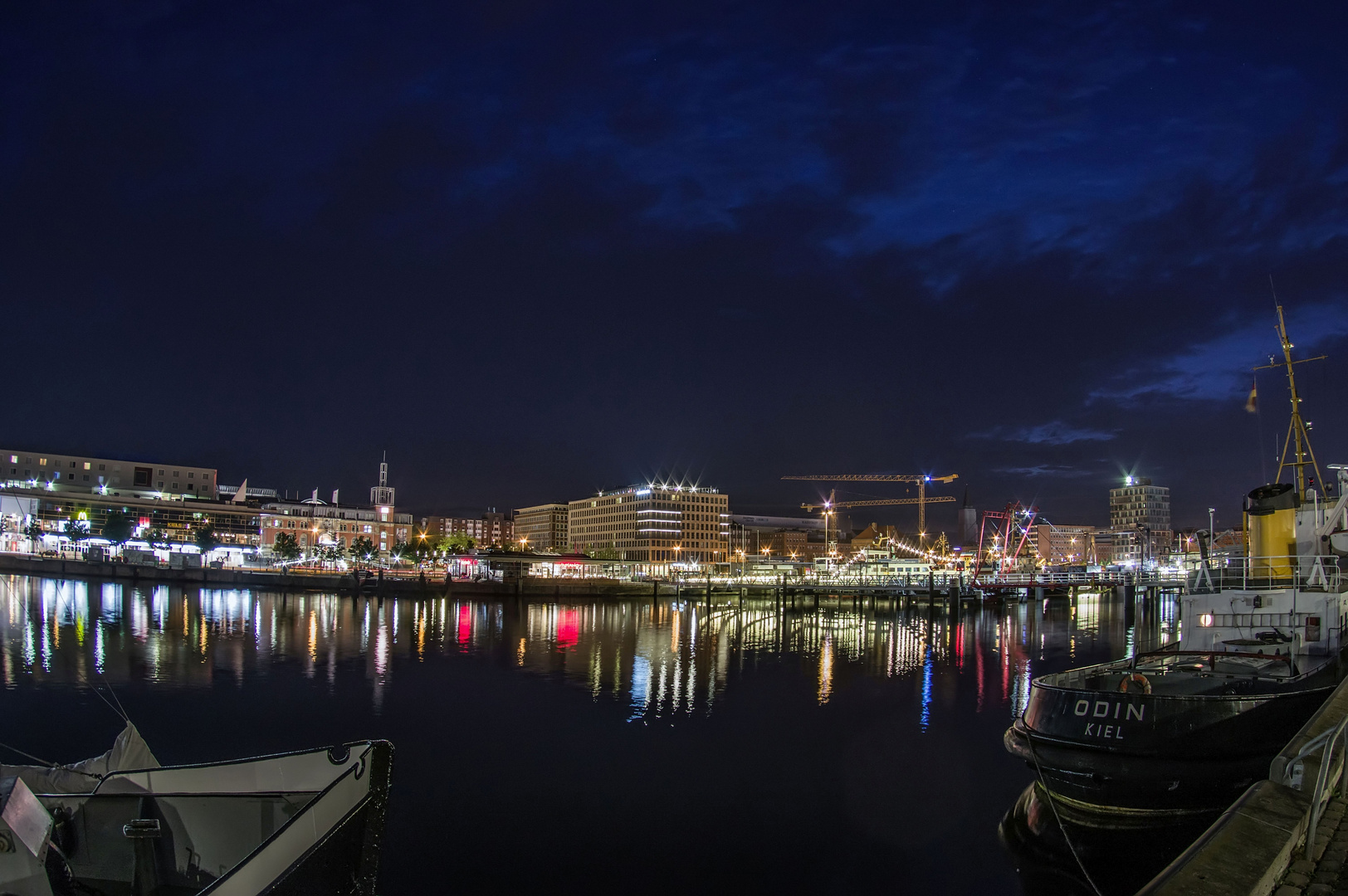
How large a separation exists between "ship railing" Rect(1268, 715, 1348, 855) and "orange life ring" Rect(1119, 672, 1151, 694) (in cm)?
790

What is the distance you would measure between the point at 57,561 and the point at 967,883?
129983 millimetres

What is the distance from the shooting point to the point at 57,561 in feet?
361

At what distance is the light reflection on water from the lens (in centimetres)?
3566

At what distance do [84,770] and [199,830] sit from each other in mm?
3097

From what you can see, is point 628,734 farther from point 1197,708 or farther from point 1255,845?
point 1255,845

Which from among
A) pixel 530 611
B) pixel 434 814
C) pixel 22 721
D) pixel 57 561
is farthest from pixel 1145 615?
pixel 57 561

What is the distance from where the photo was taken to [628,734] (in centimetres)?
2561

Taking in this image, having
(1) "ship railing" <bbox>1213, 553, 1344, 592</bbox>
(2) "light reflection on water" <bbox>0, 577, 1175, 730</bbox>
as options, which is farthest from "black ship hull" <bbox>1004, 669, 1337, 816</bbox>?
(2) "light reflection on water" <bbox>0, 577, 1175, 730</bbox>

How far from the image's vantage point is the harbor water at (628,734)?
51.9 feet

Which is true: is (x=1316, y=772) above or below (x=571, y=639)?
above

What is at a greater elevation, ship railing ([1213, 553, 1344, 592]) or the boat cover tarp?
ship railing ([1213, 553, 1344, 592])

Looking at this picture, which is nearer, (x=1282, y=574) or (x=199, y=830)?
(x=199, y=830)

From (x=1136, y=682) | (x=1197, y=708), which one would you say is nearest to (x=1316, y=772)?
(x=1197, y=708)

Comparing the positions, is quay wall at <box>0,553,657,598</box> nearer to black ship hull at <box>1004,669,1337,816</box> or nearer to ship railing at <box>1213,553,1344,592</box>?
ship railing at <box>1213,553,1344,592</box>
